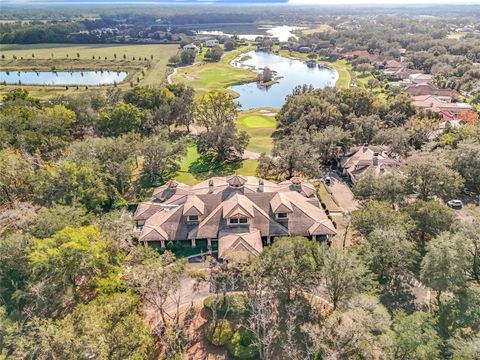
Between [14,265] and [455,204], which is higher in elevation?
[14,265]

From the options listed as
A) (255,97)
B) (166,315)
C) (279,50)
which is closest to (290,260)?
(166,315)

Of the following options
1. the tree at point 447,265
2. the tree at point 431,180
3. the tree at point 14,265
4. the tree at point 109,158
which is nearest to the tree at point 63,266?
the tree at point 14,265

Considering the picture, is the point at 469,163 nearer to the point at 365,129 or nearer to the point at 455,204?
the point at 455,204

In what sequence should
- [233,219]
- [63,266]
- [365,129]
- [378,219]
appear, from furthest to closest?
[365,129] → [233,219] → [378,219] → [63,266]

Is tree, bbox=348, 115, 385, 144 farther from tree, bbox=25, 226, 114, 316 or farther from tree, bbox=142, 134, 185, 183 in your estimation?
tree, bbox=25, 226, 114, 316

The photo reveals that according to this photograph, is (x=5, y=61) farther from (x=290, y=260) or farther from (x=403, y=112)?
(x=290, y=260)

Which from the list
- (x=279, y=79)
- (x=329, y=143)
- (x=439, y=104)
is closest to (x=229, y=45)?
(x=279, y=79)
